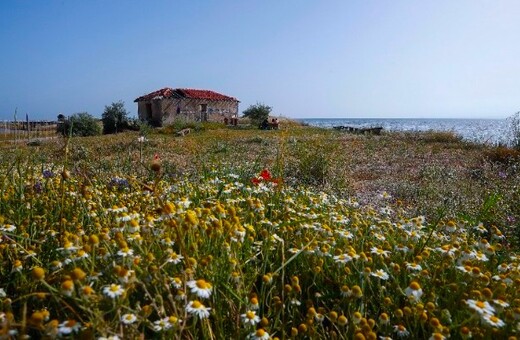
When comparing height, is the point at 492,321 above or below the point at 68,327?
below

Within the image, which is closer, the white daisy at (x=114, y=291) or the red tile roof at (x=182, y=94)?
the white daisy at (x=114, y=291)

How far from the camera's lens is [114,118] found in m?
30.2

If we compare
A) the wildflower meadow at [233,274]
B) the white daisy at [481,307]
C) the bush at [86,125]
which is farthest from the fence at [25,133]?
the white daisy at [481,307]

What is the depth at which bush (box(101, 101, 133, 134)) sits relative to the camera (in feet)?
98.9

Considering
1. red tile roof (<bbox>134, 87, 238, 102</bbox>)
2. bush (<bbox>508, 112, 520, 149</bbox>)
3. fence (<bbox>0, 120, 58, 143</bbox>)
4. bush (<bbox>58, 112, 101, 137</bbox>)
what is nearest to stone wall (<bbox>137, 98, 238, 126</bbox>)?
red tile roof (<bbox>134, 87, 238, 102</bbox>)

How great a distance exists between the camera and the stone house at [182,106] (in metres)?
35.3

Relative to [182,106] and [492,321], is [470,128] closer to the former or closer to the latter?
[182,106]

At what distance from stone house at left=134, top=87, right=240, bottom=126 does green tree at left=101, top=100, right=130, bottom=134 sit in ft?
13.8

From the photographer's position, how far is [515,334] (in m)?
1.64

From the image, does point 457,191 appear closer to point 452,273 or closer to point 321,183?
point 321,183

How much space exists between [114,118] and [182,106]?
→ 293 inches

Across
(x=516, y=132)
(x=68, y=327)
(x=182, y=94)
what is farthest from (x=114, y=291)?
(x=182, y=94)

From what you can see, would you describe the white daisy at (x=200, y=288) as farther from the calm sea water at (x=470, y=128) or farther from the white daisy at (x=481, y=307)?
the calm sea water at (x=470, y=128)

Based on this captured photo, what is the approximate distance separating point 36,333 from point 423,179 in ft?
24.2
